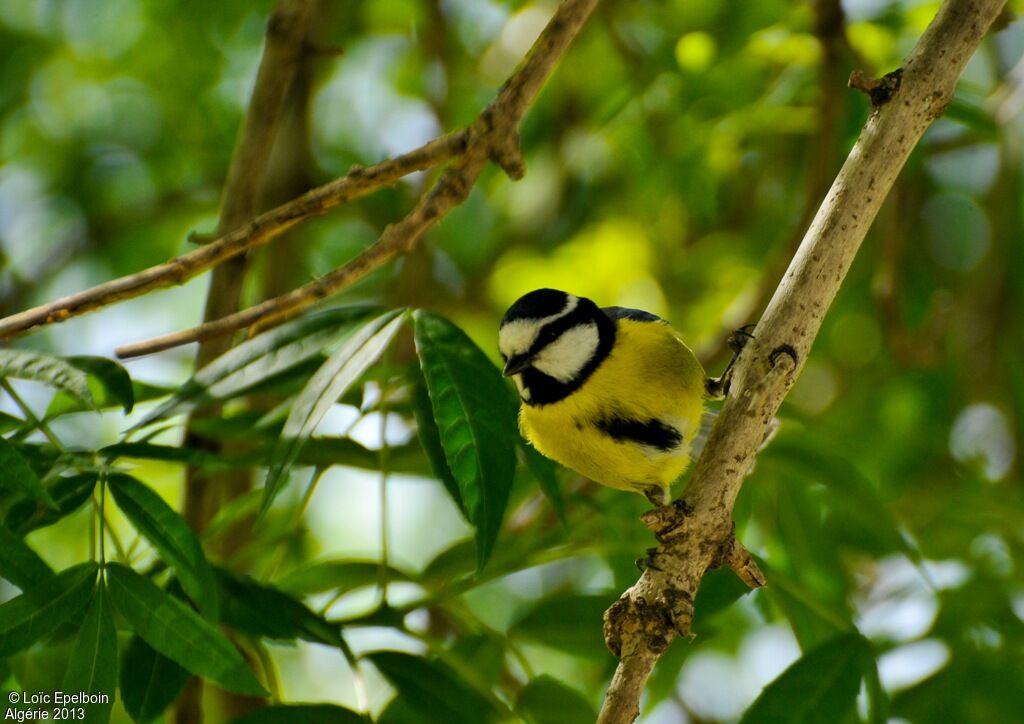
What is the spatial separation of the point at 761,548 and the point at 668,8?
978mm

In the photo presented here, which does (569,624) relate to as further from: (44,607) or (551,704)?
(44,607)

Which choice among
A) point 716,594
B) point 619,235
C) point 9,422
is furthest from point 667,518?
point 619,235

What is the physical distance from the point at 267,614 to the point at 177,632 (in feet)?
0.42

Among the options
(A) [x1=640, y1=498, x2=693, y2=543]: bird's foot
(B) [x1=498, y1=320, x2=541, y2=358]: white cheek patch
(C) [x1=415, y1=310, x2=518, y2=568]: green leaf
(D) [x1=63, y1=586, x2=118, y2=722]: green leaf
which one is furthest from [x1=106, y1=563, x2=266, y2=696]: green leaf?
(B) [x1=498, y1=320, x2=541, y2=358]: white cheek patch

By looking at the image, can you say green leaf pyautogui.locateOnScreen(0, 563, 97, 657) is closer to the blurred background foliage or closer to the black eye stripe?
the blurred background foliage

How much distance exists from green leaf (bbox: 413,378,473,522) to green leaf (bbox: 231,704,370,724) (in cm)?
24

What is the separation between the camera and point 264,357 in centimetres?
114

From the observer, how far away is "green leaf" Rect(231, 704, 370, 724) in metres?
1.09

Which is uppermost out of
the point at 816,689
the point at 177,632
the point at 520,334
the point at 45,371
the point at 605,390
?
the point at 520,334

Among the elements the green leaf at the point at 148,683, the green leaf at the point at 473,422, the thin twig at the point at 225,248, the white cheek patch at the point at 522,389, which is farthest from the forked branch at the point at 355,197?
the white cheek patch at the point at 522,389

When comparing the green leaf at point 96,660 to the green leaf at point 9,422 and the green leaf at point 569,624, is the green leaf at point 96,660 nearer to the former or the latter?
the green leaf at point 9,422

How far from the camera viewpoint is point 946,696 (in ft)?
4.64

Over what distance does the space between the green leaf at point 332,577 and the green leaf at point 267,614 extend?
0.42 ft

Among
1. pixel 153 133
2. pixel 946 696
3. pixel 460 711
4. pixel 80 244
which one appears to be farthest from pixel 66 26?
pixel 946 696
